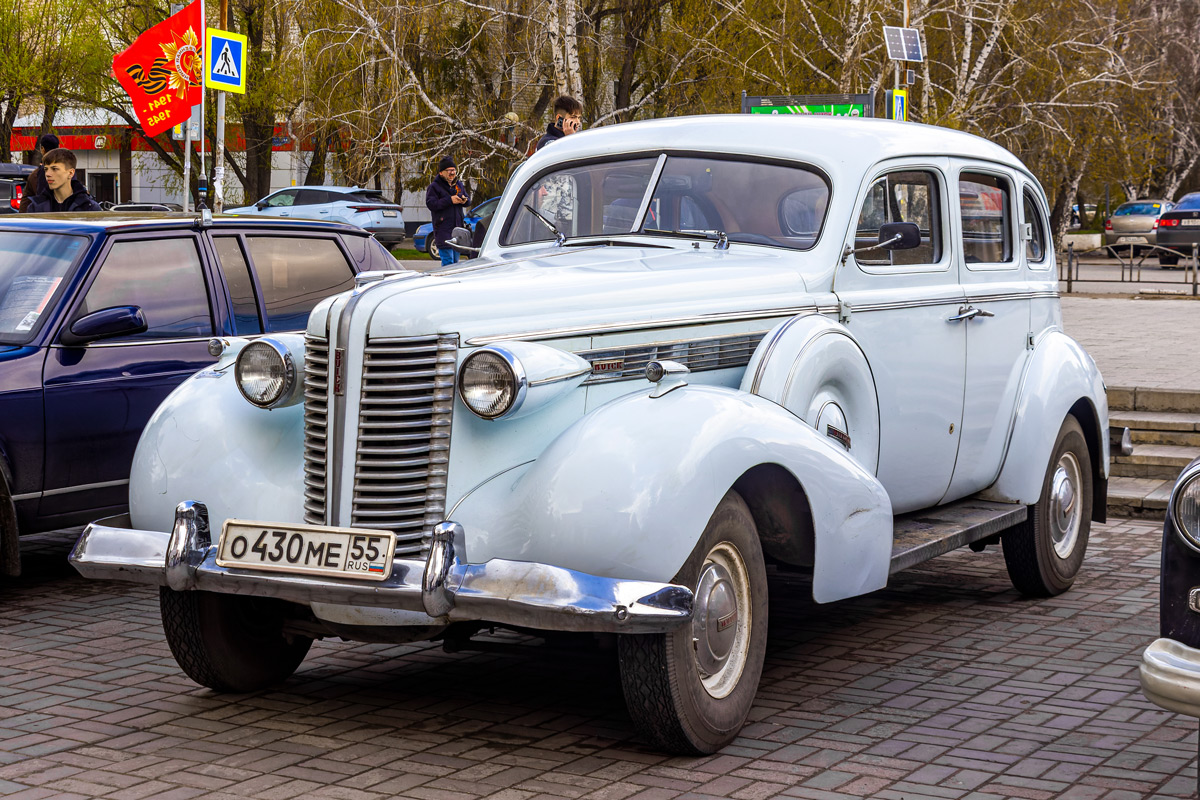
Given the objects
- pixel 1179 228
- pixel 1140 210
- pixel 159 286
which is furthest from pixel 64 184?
pixel 1140 210

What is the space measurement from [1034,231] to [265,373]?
4.25m

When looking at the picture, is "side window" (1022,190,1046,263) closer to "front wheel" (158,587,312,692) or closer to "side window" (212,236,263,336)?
"side window" (212,236,263,336)

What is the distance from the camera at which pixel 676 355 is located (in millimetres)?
5133

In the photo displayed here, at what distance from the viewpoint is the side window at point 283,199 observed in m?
36.8

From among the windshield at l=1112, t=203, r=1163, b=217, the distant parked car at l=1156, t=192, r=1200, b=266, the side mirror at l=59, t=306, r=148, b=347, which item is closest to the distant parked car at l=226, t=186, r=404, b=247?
the distant parked car at l=1156, t=192, r=1200, b=266

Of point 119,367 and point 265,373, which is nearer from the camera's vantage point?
point 265,373

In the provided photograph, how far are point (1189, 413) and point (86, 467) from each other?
7.55 meters

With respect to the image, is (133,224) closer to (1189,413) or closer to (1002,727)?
(1002,727)

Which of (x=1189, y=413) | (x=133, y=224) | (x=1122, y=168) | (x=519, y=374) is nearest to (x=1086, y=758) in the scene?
(x=519, y=374)

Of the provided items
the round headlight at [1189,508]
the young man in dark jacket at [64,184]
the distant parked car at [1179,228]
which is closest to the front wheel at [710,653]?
the round headlight at [1189,508]

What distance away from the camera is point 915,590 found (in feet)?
24.0

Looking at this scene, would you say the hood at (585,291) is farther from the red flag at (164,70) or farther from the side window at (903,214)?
the red flag at (164,70)

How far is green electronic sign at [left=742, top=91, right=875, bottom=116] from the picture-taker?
18812 mm

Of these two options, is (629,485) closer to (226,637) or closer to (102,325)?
(226,637)
